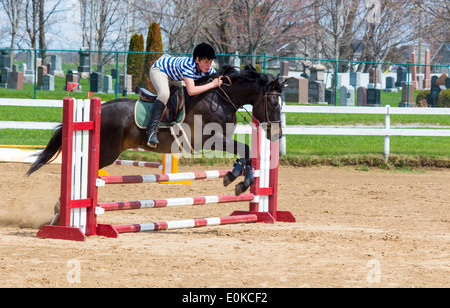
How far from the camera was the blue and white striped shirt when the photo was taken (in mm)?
7473

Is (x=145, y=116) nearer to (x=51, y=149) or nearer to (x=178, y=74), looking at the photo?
(x=178, y=74)

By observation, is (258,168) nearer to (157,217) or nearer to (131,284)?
(157,217)

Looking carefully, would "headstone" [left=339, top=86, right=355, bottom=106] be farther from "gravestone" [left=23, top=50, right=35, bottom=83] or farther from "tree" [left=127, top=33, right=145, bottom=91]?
"gravestone" [left=23, top=50, right=35, bottom=83]

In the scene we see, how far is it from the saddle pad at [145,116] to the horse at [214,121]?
6 centimetres

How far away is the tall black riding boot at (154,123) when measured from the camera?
7355mm

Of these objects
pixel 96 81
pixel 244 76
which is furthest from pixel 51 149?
pixel 96 81

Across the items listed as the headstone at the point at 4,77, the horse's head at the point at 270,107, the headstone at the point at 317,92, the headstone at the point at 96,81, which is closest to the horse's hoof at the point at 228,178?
the horse's head at the point at 270,107

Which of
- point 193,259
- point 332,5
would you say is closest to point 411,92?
point 332,5

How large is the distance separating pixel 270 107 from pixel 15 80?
2735 cm

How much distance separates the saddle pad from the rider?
0.09 m

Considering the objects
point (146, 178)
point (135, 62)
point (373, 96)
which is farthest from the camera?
point (373, 96)

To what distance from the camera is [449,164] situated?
47.4ft

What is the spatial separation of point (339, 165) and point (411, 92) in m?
20.6

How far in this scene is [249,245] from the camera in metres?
6.64
